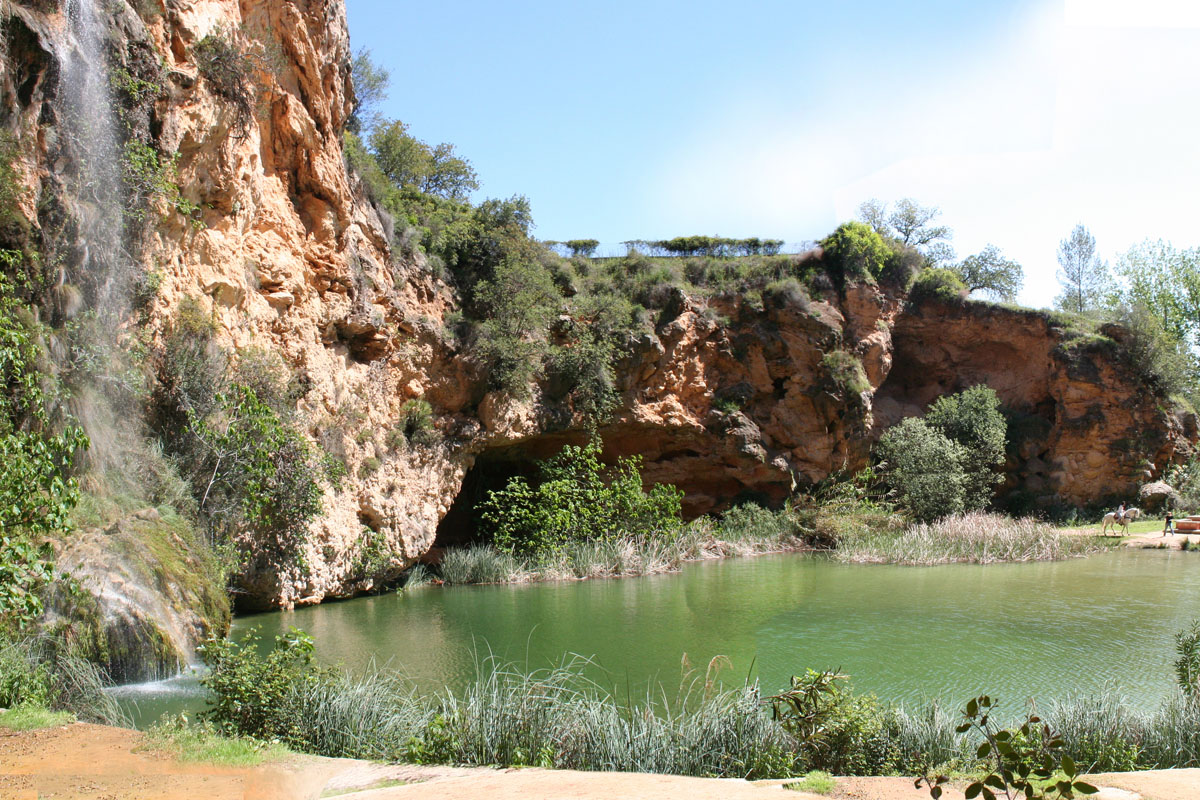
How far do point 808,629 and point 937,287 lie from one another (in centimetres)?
2164

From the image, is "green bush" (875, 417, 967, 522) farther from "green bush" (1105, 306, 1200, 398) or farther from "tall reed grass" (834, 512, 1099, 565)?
"green bush" (1105, 306, 1200, 398)

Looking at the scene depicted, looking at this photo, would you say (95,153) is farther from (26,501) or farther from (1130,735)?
(1130,735)

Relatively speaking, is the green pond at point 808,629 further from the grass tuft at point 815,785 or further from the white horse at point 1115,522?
the white horse at point 1115,522

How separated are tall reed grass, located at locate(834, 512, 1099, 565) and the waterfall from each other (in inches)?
672

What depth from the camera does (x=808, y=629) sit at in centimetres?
1137

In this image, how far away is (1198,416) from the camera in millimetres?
28812

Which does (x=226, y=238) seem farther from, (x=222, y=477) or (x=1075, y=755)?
(x=1075, y=755)

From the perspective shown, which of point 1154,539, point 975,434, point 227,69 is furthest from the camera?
point 975,434

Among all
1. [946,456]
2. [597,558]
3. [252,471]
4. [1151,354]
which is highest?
[1151,354]

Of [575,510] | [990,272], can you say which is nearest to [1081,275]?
[990,272]

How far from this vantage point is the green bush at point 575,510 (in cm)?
1839

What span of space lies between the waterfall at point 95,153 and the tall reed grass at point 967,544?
56.0ft

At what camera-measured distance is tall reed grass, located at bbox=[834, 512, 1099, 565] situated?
19531 millimetres

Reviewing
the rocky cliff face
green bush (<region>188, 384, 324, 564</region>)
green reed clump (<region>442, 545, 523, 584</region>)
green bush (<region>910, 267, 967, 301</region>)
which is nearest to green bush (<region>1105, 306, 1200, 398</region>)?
the rocky cliff face
